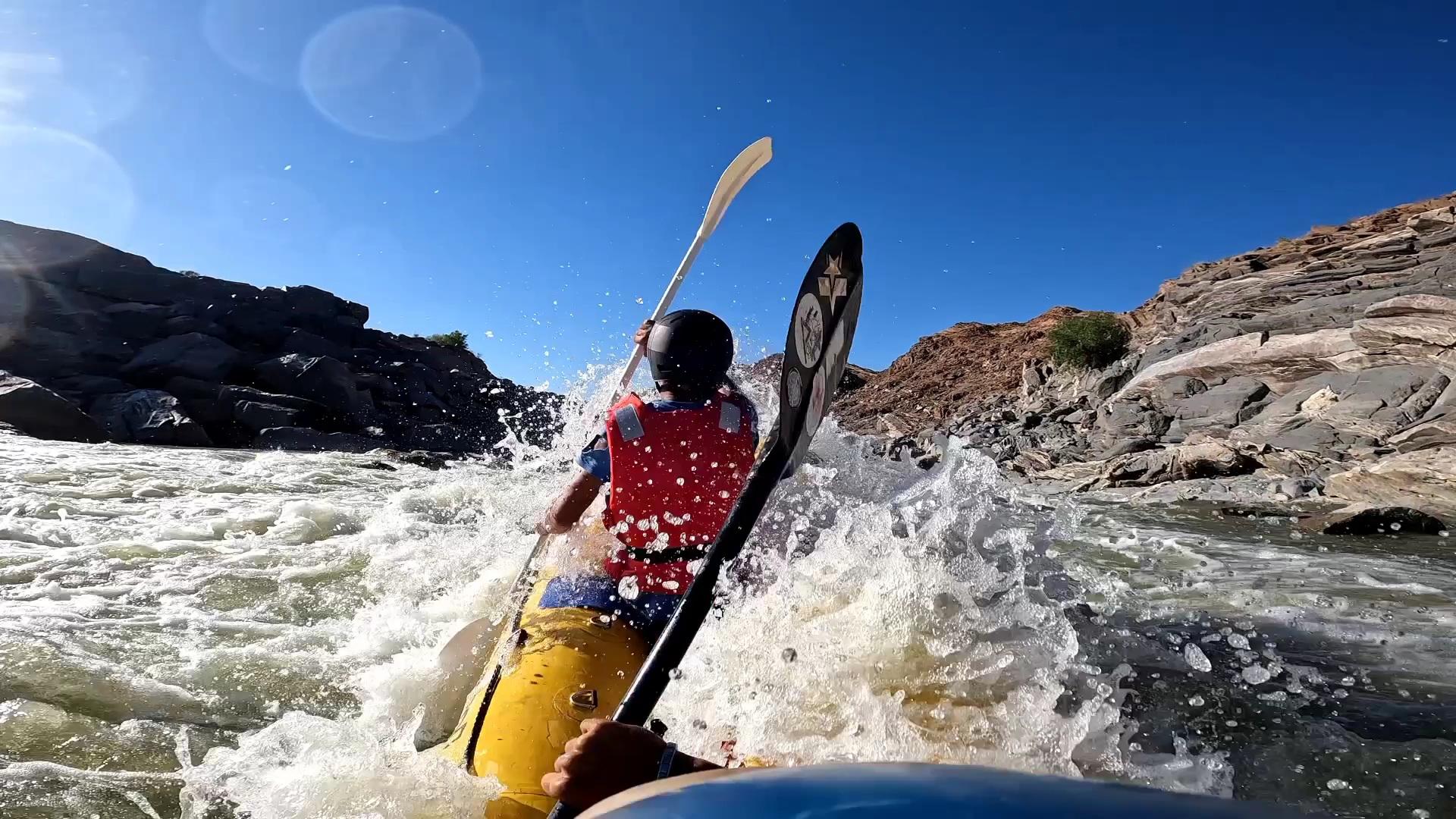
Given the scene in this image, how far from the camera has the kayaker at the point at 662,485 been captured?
253 centimetres

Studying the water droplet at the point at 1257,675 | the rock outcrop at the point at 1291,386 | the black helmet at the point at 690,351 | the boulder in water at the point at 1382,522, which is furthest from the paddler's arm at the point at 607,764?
the rock outcrop at the point at 1291,386

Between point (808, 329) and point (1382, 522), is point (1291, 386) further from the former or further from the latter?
point (808, 329)

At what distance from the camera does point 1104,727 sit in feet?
6.98

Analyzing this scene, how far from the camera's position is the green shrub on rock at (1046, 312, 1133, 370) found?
101ft

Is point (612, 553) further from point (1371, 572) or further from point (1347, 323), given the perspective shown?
point (1347, 323)

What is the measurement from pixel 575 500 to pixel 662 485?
0.39m

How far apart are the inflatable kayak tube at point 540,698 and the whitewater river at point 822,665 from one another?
135 mm

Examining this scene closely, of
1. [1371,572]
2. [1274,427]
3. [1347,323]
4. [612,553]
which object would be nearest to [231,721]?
[612,553]

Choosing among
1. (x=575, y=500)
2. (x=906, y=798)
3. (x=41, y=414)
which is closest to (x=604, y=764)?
(x=906, y=798)

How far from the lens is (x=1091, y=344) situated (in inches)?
1222

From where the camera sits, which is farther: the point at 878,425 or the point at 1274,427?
the point at 878,425

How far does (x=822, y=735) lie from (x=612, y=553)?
0.97 m

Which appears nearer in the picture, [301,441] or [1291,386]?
[1291,386]

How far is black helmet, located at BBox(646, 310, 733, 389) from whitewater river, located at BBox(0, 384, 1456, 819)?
34.1 inches
